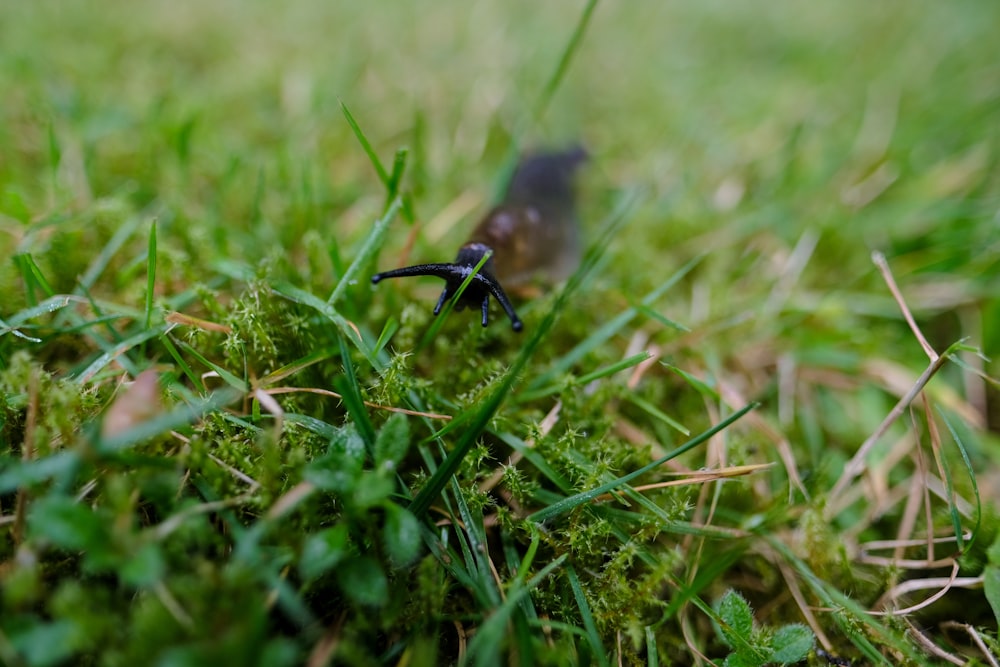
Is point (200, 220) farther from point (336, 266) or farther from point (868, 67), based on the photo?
point (868, 67)

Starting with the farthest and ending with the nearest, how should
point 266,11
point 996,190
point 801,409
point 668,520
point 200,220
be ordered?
point 266,11, point 996,190, point 200,220, point 801,409, point 668,520

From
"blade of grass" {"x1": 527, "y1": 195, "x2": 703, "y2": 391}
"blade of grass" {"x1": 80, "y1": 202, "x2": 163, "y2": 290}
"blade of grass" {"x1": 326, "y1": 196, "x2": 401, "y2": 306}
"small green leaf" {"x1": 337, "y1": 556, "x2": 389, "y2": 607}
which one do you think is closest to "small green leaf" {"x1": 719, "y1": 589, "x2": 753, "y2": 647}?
"blade of grass" {"x1": 527, "y1": 195, "x2": 703, "y2": 391}

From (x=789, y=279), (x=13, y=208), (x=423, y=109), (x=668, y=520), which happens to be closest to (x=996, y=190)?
(x=789, y=279)

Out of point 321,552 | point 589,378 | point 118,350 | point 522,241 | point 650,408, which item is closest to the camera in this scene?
point 321,552

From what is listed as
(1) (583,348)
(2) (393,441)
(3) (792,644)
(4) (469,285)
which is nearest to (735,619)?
(3) (792,644)

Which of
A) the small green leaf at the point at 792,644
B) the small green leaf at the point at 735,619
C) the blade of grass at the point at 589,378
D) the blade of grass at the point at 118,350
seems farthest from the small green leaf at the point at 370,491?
the small green leaf at the point at 792,644

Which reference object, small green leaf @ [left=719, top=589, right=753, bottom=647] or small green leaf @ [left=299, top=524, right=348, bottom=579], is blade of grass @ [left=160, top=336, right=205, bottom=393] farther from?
small green leaf @ [left=719, top=589, right=753, bottom=647]

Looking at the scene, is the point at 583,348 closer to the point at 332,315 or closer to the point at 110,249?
the point at 332,315

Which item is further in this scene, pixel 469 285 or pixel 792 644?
pixel 469 285
